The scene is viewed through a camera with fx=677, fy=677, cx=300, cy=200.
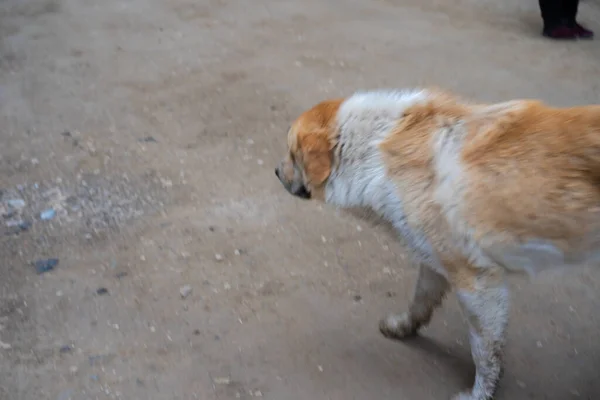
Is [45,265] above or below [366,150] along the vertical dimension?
below

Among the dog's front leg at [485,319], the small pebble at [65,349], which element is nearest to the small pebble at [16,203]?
the small pebble at [65,349]

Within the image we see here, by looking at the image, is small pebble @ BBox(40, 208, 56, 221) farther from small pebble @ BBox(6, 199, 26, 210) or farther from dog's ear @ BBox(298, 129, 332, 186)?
dog's ear @ BBox(298, 129, 332, 186)

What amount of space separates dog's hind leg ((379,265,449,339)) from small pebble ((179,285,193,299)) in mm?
978

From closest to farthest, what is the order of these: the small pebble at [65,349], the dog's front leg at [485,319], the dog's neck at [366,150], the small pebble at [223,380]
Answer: the dog's front leg at [485,319] < the dog's neck at [366,150] < the small pebble at [223,380] < the small pebble at [65,349]

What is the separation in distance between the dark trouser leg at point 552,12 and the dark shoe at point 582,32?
197 millimetres


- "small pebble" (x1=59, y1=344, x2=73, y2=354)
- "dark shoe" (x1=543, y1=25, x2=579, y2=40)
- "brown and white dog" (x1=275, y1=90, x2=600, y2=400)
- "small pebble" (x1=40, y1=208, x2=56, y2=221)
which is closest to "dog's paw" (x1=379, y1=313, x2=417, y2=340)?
"brown and white dog" (x1=275, y1=90, x2=600, y2=400)

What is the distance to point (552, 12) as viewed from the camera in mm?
6293

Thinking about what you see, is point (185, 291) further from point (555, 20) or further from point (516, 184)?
point (555, 20)

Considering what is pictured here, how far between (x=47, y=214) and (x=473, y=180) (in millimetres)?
2654

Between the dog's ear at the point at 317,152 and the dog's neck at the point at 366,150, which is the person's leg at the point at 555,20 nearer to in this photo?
the dog's neck at the point at 366,150

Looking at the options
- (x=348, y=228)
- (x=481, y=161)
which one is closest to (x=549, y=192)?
(x=481, y=161)

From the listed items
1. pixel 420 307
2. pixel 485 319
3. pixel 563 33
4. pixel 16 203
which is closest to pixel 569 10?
pixel 563 33

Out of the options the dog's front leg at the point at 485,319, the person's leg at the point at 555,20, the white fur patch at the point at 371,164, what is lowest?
the person's leg at the point at 555,20

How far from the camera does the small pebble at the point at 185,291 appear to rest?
3.40 m
